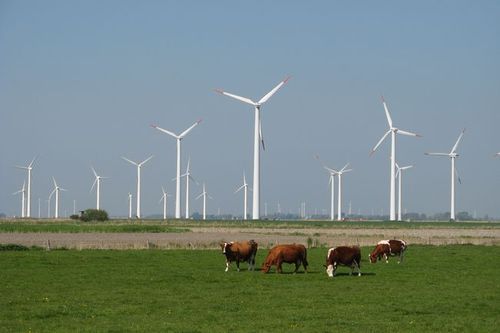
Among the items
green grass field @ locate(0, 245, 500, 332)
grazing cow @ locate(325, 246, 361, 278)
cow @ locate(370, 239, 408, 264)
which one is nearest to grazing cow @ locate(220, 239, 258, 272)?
Result: green grass field @ locate(0, 245, 500, 332)

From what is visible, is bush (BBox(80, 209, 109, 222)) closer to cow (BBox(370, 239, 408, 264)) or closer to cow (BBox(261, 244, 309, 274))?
cow (BBox(370, 239, 408, 264))

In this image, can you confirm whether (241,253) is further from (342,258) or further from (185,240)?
(185,240)

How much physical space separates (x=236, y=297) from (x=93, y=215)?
382 ft

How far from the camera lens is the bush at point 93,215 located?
452 feet

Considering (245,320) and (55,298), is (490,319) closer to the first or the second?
(245,320)

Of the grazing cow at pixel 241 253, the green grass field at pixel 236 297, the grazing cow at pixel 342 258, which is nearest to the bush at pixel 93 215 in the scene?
the green grass field at pixel 236 297

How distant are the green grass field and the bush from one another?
10099cm

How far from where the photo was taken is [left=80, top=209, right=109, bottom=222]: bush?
137625 mm

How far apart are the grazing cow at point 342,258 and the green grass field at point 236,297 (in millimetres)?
481

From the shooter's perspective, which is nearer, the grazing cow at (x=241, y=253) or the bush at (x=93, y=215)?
the grazing cow at (x=241, y=253)

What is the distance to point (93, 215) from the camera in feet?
453

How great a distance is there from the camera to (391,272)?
32.4m

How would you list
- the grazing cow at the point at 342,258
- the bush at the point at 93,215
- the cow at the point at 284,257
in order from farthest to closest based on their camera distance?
the bush at the point at 93,215 → the cow at the point at 284,257 → the grazing cow at the point at 342,258

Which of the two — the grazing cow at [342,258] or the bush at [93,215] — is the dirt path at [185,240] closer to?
the grazing cow at [342,258]
